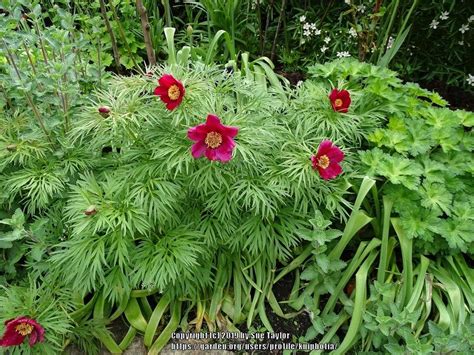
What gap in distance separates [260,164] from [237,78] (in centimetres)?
41

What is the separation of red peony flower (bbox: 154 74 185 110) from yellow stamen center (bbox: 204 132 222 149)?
0.60 ft

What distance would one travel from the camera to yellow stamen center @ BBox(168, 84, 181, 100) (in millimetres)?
1540

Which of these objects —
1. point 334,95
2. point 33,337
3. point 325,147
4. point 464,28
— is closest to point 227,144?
point 325,147

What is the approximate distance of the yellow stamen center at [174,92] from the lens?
1540mm

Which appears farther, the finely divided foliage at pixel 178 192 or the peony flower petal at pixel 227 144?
the finely divided foliage at pixel 178 192

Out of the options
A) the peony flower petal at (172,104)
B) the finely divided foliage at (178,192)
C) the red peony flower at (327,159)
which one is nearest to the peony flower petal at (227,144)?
the finely divided foliage at (178,192)

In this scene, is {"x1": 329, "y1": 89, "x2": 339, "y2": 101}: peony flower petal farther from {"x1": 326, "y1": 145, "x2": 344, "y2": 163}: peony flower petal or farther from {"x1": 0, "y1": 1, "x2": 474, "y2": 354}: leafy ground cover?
{"x1": 326, "y1": 145, "x2": 344, "y2": 163}: peony flower petal

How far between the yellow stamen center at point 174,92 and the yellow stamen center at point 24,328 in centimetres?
89

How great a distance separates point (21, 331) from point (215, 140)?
891mm

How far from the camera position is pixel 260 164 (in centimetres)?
177

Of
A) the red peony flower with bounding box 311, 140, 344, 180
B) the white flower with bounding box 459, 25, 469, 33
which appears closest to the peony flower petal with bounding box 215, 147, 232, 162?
the red peony flower with bounding box 311, 140, 344, 180

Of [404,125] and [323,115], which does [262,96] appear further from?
[404,125]

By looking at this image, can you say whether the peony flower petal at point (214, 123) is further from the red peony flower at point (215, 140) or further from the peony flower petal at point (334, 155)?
the peony flower petal at point (334, 155)

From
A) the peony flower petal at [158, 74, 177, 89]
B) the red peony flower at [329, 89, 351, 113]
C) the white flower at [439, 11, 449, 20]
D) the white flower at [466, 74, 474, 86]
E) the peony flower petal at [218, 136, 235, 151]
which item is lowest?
the white flower at [466, 74, 474, 86]
